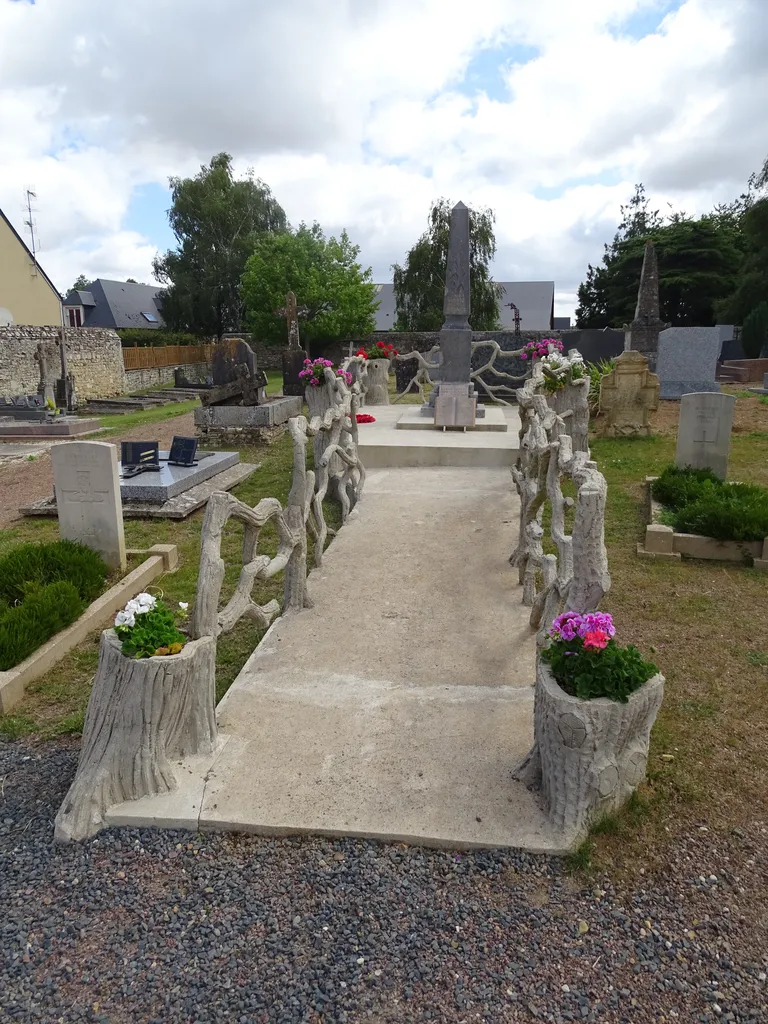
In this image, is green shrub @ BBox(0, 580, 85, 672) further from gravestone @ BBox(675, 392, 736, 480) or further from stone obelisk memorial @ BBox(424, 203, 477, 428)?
stone obelisk memorial @ BBox(424, 203, 477, 428)

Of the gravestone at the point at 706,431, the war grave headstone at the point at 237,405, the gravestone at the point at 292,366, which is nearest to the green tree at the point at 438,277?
the gravestone at the point at 292,366

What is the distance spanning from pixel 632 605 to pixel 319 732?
9.67 feet

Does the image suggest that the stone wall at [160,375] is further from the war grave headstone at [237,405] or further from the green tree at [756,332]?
the green tree at [756,332]

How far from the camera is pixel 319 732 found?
11.1 feet

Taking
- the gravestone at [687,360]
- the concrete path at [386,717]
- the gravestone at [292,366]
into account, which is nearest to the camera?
the concrete path at [386,717]

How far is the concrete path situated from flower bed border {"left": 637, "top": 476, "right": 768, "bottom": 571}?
153cm

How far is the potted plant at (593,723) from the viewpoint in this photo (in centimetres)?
268

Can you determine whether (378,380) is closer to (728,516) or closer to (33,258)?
(728,516)

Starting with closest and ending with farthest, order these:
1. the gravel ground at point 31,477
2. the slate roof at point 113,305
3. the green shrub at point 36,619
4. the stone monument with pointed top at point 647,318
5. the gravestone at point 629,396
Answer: the green shrub at point 36,619 → the gravel ground at point 31,477 → the gravestone at point 629,396 → the stone monument with pointed top at point 647,318 → the slate roof at point 113,305

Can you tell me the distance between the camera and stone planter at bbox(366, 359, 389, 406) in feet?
52.2

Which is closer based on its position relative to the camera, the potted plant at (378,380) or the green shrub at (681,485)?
the green shrub at (681,485)

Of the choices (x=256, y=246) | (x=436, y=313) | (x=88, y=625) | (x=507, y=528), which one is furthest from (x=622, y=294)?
(x=88, y=625)

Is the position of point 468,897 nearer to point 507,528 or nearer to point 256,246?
point 507,528

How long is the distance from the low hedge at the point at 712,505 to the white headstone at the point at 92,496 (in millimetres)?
5438
